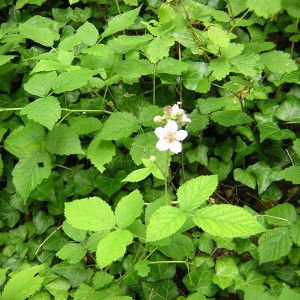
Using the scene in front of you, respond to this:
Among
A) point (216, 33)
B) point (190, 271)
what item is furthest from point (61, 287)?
point (216, 33)

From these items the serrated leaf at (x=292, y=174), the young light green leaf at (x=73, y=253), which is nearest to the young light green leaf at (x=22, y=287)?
the young light green leaf at (x=73, y=253)

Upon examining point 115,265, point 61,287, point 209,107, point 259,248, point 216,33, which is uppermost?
point 216,33

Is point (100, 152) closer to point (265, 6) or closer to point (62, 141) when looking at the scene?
point (62, 141)

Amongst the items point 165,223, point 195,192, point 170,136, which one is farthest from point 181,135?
point 165,223

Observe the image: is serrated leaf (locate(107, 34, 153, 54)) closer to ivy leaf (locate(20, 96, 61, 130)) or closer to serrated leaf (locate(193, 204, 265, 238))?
ivy leaf (locate(20, 96, 61, 130))

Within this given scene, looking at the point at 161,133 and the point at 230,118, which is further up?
the point at 161,133

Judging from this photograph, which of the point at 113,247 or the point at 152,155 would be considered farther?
the point at 152,155

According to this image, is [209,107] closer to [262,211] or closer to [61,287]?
[262,211]
